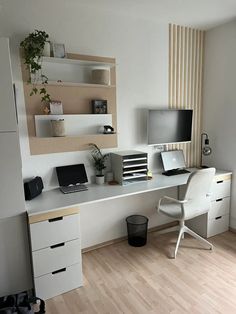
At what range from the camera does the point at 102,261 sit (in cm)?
260

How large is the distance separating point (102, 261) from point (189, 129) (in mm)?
1967

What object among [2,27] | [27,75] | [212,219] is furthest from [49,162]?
[212,219]

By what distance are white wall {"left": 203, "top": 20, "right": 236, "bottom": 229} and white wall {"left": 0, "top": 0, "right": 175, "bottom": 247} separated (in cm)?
68

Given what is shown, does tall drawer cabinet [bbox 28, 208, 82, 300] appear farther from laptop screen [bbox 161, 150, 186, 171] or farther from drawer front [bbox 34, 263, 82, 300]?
laptop screen [bbox 161, 150, 186, 171]

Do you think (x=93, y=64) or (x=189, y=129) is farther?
(x=189, y=129)

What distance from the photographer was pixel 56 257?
6.75 ft

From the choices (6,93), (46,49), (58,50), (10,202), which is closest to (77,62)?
(58,50)

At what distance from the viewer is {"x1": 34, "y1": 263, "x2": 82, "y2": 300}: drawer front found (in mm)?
2025

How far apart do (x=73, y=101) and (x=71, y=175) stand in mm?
783

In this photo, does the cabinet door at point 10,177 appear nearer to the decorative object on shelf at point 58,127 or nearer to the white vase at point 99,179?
the decorative object on shelf at point 58,127

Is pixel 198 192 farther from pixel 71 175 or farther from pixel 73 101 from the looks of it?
pixel 73 101

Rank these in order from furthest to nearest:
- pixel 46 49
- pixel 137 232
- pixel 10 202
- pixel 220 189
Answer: pixel 220 189 → pixel 137 232 → pixel 46 49 → pixel 10 202

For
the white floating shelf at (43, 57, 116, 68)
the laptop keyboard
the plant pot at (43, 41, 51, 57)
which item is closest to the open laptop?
the laptop keyboard

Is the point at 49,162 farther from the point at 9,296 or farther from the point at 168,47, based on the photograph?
the point at 168,47
